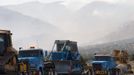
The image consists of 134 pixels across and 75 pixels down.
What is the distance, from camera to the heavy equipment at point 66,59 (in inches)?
1693

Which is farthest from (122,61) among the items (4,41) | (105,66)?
(4,41)

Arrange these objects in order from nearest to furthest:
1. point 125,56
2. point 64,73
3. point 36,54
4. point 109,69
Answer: point 36,54 → point 64,73 → point 109,69 → point 125,56

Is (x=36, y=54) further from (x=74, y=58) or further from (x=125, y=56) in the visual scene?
(x=125, y=56)

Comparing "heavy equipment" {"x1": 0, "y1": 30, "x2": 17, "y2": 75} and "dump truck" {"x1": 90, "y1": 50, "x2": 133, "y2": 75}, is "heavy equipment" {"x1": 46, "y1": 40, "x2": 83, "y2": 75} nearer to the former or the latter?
"dump truck" {"x1": 90, "y1": 50, "x2": 133, "y2": 75}

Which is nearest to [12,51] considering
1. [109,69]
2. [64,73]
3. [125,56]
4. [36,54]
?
[36,54]

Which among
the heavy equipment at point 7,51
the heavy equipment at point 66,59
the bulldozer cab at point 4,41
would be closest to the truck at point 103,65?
the heavy equipment at point 66,59

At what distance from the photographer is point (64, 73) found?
43125 millimetres

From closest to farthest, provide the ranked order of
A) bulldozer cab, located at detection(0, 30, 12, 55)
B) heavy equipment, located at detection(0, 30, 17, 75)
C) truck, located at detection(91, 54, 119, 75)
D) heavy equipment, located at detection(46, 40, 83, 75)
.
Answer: heavy equipment, located at detection(0, 30, 17, 75) → bulldozer cab, located at detection(0, 30, 12, 55) → heavy equipment, located at detection(46, 40, 83, 75) → truck, located at detection(91, 54, 119, 75)

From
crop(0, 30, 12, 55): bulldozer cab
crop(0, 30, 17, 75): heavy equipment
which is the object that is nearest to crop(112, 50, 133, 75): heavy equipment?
crop(0, 30, 17, 75): heavy equipment

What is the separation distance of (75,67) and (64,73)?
164cm

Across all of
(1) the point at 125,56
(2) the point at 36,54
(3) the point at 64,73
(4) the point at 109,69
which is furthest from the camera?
(1) the point at 125,56

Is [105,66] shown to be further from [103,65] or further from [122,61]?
[122,61]

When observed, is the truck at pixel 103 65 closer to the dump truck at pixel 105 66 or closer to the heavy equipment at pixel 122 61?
the dump truck at pixel 105 66

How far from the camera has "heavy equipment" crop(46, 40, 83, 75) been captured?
4300 cm
